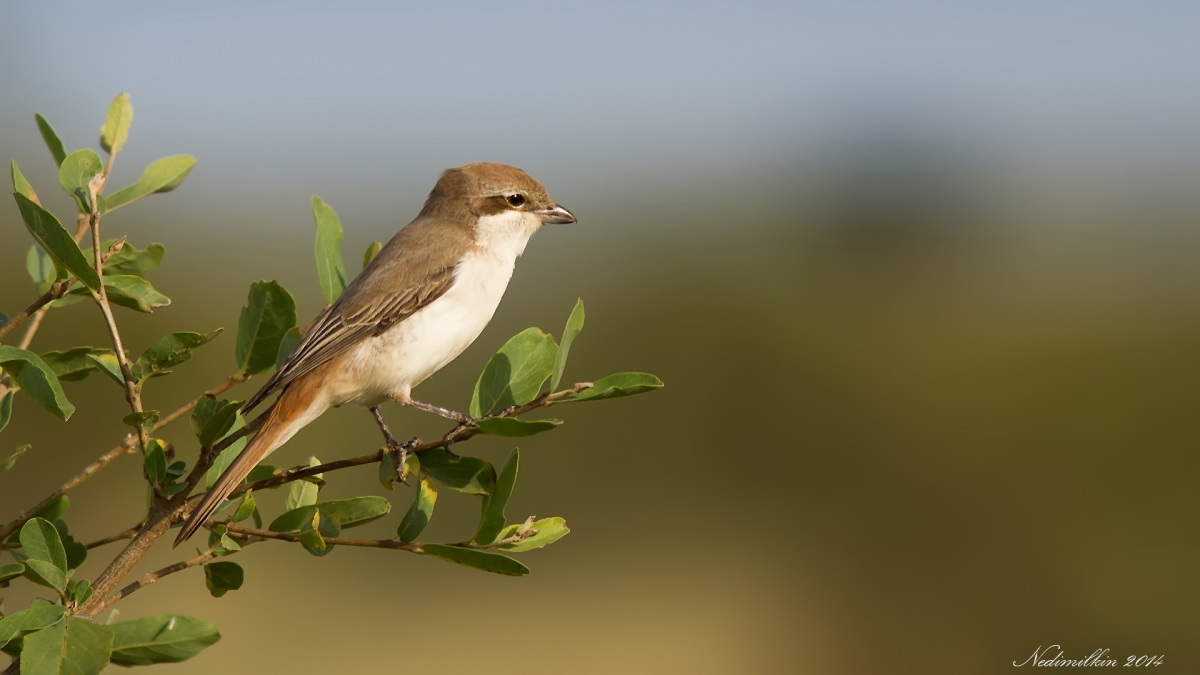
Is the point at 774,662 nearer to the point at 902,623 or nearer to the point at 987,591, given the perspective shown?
the point at 902,623

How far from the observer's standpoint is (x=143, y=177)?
2635 millimetres

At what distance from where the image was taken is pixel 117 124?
2795 millimetres

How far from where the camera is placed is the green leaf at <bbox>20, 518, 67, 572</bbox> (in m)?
2.05

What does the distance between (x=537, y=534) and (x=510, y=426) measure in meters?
0.35

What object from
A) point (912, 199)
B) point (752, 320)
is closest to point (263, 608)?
point (752, 320)

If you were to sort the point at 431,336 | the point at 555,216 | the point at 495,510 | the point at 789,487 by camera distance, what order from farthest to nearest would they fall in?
the point at 789,487 → the point at 555,216 → the point at 431,336 → the point at 495,510

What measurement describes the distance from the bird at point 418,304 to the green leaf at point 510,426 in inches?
32.1

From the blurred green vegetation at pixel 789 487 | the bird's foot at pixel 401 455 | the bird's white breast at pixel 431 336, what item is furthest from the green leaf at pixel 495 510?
the blurred green vegetation at pixel 789 487

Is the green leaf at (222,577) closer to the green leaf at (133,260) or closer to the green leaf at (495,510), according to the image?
the green leaf at (495,510)

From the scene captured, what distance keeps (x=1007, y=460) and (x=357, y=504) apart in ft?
52.8

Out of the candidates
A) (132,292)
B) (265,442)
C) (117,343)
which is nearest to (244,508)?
(117,343)

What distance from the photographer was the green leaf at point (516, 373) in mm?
2592

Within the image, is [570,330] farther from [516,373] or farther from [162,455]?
[162,455]

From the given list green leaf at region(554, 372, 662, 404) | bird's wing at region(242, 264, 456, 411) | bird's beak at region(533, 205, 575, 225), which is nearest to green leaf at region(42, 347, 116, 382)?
bird's wing at region(242, 264, 456, 411)
